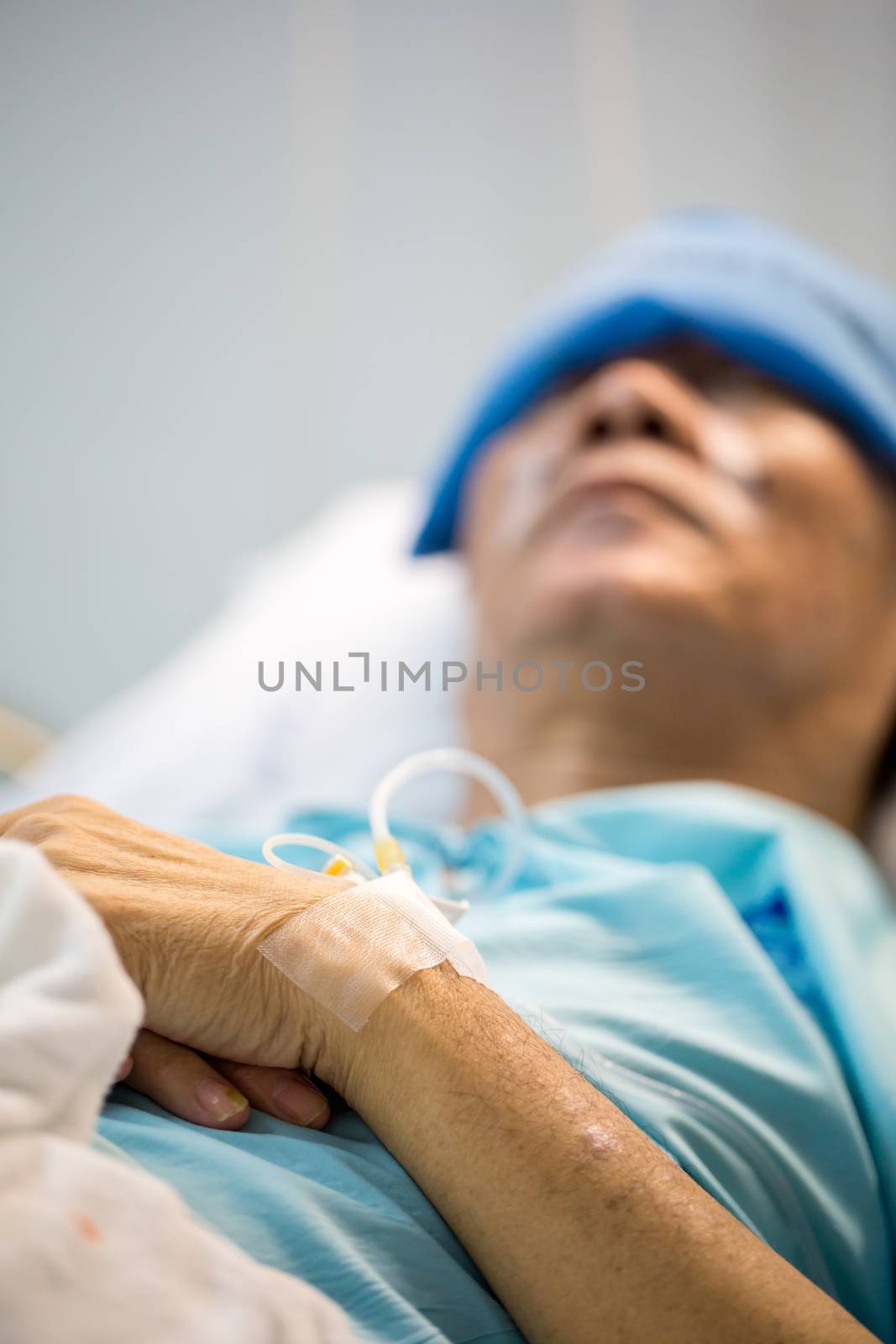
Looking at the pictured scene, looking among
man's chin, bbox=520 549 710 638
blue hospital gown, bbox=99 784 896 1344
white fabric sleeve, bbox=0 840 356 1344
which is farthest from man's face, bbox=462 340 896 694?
white fabric sleeve, bbox=0 840 356 1344

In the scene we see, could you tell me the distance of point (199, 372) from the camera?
2.01 meters

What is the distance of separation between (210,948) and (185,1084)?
80mm

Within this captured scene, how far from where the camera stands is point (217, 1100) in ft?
1.75

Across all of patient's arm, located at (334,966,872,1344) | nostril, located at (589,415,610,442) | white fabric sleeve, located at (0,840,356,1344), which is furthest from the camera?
nostril, located at (589,415,610,442)

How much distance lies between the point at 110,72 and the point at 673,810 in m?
1.62

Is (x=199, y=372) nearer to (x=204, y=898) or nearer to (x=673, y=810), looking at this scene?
(x=673, y=810)

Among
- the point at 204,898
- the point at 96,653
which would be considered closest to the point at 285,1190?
the point at 204,898

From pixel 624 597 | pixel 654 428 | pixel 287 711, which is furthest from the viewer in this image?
pixel 287 711

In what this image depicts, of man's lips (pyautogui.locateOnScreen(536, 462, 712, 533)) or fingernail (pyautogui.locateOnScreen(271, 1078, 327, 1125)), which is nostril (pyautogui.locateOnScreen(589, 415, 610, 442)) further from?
fingernail (pyautogui.locateOnScreen(271, 1078, 327, 1125))

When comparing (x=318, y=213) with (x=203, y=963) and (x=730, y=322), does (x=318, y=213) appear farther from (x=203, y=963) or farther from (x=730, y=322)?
(x=203, y=963)

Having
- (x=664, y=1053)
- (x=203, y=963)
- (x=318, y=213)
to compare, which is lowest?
(x=664, y=1053)

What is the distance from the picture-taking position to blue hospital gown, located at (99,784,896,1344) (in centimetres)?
50

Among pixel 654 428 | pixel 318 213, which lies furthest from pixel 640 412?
pixel 318 213

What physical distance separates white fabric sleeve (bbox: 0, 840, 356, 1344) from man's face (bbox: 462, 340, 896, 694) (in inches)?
32.7
